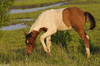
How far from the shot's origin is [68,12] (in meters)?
8.22

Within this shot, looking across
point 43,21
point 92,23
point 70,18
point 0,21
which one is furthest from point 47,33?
point 0,21

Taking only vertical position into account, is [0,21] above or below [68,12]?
below

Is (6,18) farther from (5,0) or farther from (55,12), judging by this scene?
(55,12)

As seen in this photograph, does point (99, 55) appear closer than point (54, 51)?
Yes

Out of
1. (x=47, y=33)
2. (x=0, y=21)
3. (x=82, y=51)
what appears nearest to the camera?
(x=47, y=33)

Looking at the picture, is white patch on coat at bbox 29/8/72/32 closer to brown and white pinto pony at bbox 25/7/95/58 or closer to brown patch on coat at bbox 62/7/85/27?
brown and white pinto pony at bbox 25/7/95/58

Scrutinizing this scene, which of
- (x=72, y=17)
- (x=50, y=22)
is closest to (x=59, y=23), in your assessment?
(x=50, y=22)

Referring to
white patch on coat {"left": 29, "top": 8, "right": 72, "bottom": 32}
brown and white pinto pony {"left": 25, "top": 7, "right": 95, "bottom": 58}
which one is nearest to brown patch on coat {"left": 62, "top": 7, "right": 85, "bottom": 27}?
brown and white pinto pony {"left": 25, "top": 7, "right": 95, "bottom": 58}

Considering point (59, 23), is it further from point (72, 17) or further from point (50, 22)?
point (72, 17)

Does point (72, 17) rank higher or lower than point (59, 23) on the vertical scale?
higher

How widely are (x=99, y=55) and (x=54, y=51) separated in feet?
Answer: 6.96

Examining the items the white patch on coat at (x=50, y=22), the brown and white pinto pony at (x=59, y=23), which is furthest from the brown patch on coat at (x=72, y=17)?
the white patch on coat at (x=50, y=22)

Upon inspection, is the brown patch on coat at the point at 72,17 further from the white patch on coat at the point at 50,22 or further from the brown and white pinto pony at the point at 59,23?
the white patch on coat at the point at 50,22

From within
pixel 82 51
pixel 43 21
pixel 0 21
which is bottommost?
pixel 82 51
